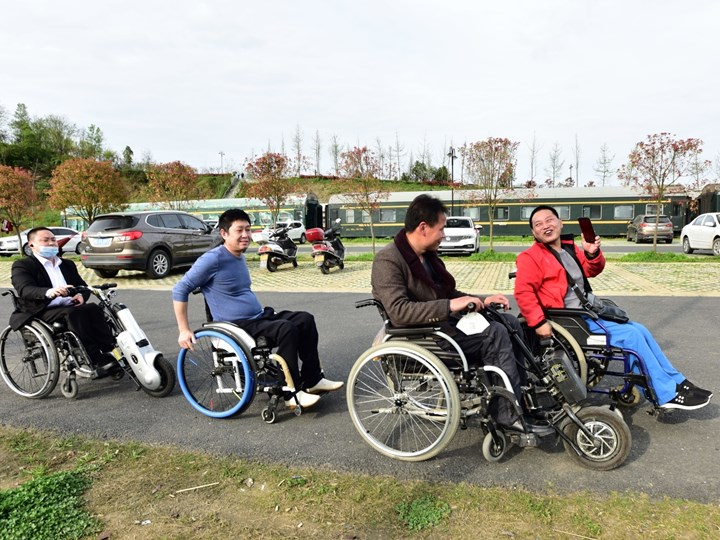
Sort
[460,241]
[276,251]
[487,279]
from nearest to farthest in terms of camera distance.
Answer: [487,279] → [276,251] → [460,241]

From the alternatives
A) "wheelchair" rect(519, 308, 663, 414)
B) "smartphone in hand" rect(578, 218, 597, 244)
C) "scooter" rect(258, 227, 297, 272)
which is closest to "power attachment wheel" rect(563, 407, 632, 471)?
"wheelchair" rect(519, 308, 663, 414)

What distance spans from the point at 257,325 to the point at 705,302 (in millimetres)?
7296

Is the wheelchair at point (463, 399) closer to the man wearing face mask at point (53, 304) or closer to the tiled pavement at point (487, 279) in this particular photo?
the man wearing face mask at point (53, 304)

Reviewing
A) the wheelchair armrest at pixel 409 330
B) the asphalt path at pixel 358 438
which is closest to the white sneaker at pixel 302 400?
the asphalt path at pixel 358 438

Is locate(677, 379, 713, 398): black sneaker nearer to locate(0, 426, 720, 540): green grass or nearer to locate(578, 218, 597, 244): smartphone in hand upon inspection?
locate(0, 426, 720, 540): green grass

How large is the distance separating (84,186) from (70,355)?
72.8ft

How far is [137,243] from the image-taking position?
11.4 meters

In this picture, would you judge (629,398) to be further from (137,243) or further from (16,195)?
(16,195)

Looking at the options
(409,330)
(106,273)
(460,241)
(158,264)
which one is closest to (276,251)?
(158,264)

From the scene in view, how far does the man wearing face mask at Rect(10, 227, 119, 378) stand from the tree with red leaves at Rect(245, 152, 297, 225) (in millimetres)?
17236

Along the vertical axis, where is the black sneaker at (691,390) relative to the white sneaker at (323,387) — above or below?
above

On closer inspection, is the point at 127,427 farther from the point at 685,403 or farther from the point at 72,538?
the point at 685,403

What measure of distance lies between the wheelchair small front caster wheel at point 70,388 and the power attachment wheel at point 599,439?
3697 millimetres

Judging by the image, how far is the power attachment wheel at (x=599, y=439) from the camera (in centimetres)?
263
